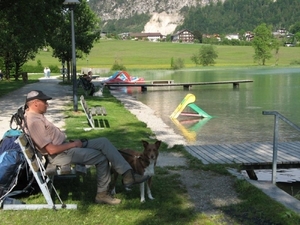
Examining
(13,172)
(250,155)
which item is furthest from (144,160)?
(250,155)

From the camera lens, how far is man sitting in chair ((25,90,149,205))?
5.06 meters

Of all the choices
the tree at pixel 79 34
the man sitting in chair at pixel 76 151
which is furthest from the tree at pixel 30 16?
the man sitting in chair at pixel 76 151

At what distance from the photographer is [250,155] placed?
332 inches

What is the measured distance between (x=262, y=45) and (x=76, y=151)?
347 feet

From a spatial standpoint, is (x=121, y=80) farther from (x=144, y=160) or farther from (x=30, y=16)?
(x=144, y=160)

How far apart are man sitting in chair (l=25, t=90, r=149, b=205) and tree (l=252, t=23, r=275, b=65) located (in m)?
105

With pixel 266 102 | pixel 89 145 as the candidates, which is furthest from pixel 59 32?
pixel 89 145

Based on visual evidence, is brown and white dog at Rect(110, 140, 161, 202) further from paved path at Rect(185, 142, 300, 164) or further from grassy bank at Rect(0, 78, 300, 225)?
paved path at Rect(185, 142, 300, 164)

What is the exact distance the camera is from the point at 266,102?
78.5 ft

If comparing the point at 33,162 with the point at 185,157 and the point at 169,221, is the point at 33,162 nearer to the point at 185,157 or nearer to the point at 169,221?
the point at 169,221

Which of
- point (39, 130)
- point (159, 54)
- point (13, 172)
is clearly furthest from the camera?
point (159, 54)

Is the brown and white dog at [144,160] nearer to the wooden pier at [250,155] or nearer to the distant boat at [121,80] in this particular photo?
the wooden pier at [250,155]

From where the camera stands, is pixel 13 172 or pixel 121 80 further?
pixel 121 80

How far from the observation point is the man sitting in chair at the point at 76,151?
5059mm
